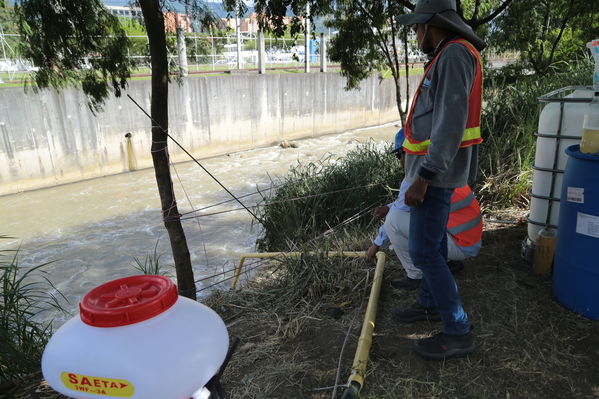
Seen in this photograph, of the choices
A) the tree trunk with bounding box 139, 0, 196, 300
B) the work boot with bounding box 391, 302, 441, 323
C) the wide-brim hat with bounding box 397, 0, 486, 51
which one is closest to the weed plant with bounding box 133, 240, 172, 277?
the tree trunk with bounding box 139, 0, 196, 300

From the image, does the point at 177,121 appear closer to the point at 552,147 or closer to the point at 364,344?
the point at 552,147

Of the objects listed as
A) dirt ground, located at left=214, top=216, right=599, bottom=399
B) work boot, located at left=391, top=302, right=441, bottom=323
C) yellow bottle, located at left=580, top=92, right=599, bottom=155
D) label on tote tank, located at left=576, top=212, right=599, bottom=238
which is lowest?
dirt ground, located at left=214, top=216, right=599, bottom=399

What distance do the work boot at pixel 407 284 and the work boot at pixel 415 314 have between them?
1.15 ft

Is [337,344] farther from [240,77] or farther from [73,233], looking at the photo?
[240,77]

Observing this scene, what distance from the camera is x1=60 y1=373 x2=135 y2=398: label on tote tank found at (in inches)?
47.1

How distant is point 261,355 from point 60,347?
1.59 meters

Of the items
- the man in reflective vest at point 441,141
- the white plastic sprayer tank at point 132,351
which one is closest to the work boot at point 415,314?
the man in reflective vest at point 441,141

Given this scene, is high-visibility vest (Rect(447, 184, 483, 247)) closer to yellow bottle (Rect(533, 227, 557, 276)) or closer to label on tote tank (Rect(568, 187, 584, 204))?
yellow bottle (Rect(533, 227, 557, 276))

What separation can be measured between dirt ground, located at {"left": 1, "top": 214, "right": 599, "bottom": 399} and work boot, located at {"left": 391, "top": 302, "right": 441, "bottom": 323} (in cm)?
4

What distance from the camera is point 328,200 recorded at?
630 cm

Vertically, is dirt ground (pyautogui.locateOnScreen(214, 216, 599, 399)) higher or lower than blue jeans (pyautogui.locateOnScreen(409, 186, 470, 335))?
lower

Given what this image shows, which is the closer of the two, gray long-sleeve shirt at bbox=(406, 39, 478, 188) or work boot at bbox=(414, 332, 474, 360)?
gray long-sleeve shirt at bbox=(406, 39, 478, 188)

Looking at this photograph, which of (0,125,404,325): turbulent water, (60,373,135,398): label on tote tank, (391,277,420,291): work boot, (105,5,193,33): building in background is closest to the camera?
(60,373,135,398): label on tote tank

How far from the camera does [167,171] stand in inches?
130
